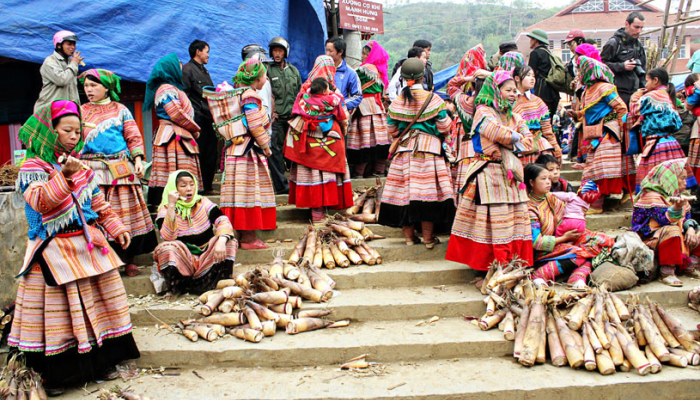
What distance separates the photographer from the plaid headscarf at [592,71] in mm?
6551

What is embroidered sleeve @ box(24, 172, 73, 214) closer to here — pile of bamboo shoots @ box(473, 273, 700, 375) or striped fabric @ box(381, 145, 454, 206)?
striped fabric @ box(381, 145, 454, 206)

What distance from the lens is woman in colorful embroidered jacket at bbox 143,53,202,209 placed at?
5904 millimetres

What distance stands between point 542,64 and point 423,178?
386 centimetres

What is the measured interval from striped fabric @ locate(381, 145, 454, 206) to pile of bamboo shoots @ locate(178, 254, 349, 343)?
1255mm

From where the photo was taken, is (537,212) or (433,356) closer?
(433,356)

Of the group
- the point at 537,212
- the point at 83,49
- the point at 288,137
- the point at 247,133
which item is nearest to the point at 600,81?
the point at 537,212

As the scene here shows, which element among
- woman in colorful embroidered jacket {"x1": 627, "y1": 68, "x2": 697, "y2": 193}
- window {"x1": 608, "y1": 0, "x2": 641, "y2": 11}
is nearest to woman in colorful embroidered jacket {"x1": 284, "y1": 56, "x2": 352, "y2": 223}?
woman in colorful embroidered jacket {"x1": 627, "y1": 68, "x2": 697, "y2": 193}

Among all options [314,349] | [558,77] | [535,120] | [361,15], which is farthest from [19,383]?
[361,15]

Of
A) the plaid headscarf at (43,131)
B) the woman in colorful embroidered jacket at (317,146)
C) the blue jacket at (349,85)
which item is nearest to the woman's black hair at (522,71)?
the woman in colorful embroidered jacket at (317,146)

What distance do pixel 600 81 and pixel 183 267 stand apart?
17.0 ft

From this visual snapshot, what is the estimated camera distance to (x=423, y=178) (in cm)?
552

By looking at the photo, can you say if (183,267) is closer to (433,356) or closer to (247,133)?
(247,133)

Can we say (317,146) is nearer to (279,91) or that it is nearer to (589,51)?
(279,91)

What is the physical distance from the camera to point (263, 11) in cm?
828
